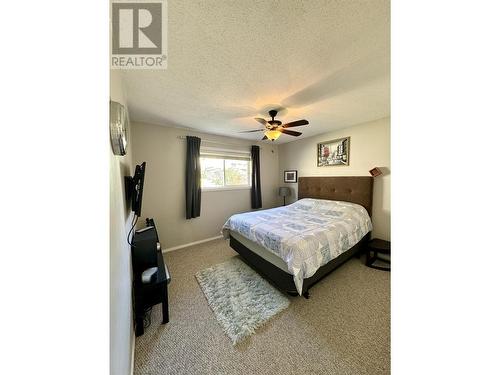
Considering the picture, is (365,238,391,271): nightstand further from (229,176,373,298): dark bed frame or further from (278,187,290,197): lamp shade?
(278,187,290,197): lamp shade

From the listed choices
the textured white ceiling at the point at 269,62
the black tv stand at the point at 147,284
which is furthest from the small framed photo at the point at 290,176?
the black tv stand at the point at 147,284

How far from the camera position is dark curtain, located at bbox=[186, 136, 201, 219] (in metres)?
3.18

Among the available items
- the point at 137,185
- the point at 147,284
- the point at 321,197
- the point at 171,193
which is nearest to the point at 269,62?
the point at 137,185

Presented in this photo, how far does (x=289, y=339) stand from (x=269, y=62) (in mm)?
2344

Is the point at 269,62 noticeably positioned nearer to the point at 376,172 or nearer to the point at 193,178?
the point at 193,178

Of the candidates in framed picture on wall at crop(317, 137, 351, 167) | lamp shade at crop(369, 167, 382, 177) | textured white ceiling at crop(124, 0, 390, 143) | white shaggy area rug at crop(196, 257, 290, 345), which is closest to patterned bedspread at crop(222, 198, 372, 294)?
white shaggy area rug at crop(196, 257, 290, 345)

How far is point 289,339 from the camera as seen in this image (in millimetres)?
1384

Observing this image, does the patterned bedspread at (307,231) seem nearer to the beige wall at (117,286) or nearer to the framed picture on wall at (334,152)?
the framed picture on wall at (334,152)

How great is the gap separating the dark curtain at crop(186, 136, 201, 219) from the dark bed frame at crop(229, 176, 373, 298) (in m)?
1.02
